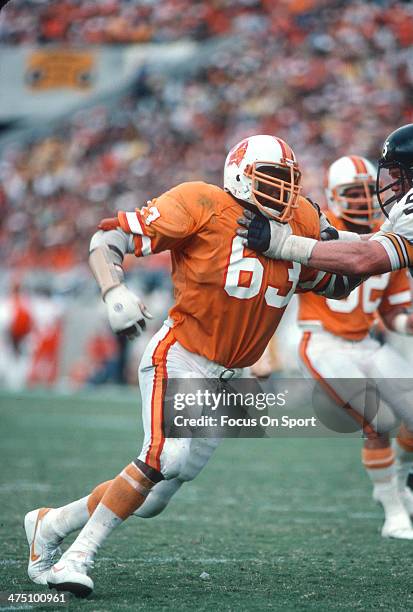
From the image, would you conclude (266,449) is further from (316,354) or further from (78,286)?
(78,286)

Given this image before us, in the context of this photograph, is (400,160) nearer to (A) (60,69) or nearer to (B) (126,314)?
(B) (126,314)

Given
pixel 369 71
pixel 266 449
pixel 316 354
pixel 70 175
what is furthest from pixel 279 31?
pixel 316 354

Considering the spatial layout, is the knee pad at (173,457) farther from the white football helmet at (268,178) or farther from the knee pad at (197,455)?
the white football helmet at (268,178)

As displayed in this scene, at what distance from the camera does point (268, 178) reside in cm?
367

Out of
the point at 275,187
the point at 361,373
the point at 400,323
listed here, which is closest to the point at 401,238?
the point at 275,187

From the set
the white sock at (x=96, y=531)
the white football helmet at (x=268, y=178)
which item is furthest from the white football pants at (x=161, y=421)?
the white football helmet at (x=268, y=178)

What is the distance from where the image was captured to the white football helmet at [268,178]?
12.1 ft

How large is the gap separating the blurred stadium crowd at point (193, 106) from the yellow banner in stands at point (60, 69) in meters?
0.26

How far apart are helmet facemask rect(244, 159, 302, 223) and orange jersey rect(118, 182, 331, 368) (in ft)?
0.36

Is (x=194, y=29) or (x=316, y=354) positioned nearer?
(x=316, y=354)

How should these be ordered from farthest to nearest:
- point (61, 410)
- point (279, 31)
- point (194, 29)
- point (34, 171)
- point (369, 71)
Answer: point (34, 171)
point (194, 29)
point (279, 31)
point (369, 71)
point (61, 410)

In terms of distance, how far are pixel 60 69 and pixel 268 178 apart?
16.0 metres

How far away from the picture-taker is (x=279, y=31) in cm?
1509

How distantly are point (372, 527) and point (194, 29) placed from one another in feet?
43.3
